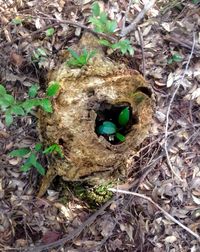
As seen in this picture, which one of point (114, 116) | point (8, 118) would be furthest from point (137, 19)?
point (8, 118)

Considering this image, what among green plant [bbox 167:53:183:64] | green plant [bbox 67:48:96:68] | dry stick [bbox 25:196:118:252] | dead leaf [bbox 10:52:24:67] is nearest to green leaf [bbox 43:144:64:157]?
green plant [bbox 67:48:96:68]

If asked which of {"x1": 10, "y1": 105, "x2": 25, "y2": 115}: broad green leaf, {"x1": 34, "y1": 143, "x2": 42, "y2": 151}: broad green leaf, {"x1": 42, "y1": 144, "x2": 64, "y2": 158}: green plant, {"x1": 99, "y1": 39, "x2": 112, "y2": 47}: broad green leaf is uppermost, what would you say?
{"x1": 99, "y1": 39, "x2": 112, "y2": 47}: broad green leaf

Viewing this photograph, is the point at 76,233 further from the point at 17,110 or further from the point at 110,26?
the point at 110,26

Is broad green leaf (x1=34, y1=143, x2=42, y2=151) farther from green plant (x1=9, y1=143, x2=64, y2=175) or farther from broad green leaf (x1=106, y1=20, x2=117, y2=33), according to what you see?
broad green leaf (x1=106, y1=20, x2=117, y2=33)

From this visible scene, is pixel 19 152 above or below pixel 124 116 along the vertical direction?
below

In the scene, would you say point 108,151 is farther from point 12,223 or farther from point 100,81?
point 12,223

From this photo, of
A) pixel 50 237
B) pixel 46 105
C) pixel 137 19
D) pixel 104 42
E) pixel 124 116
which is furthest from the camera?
pixel 137 19

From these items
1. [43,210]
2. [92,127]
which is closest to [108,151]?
[92,127]
